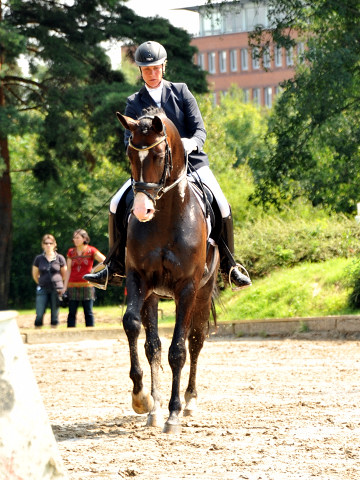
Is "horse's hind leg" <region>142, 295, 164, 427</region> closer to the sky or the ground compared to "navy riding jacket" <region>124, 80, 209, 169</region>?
closer to the ground

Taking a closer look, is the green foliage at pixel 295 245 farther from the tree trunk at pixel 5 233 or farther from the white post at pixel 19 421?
the white post at pixel 19 421

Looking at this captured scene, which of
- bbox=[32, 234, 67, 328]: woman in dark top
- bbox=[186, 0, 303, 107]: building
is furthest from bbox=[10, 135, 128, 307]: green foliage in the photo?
bbox=[186, 0, 303, 107]: building

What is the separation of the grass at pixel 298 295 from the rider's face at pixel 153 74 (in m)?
10.5

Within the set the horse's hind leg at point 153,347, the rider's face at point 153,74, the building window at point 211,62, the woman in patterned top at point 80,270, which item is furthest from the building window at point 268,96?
the horse's hind leg at point 153,347

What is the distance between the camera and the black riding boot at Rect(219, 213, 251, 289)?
9.83 meters

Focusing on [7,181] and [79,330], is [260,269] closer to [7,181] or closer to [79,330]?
[79,330]

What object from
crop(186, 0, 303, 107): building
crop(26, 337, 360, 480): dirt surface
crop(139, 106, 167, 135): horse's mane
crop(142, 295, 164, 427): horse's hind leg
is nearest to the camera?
crop(26, 337, 360, 480): dirt surface

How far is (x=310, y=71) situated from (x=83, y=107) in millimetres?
7386

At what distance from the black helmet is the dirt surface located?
2923mm

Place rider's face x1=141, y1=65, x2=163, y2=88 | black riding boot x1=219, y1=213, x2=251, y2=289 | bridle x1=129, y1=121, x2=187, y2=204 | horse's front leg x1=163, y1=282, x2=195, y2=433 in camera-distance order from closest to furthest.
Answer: bridle x1=129, y1=121, x2=187, y2=204, horse's front leg x1=163, y1=282, x2=195, y2=433, rider's face x1=141, y1=65, x2=163, y2=88, black riding boot x1=219, y1=213, x2=251, y2=289

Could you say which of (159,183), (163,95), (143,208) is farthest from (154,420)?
(163,95)

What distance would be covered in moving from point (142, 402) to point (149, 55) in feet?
10.2

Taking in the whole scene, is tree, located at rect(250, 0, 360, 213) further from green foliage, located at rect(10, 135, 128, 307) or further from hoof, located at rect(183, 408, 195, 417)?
hoof, located at rect(183, 408, 195, 417)

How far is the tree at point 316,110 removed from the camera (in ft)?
87.5
